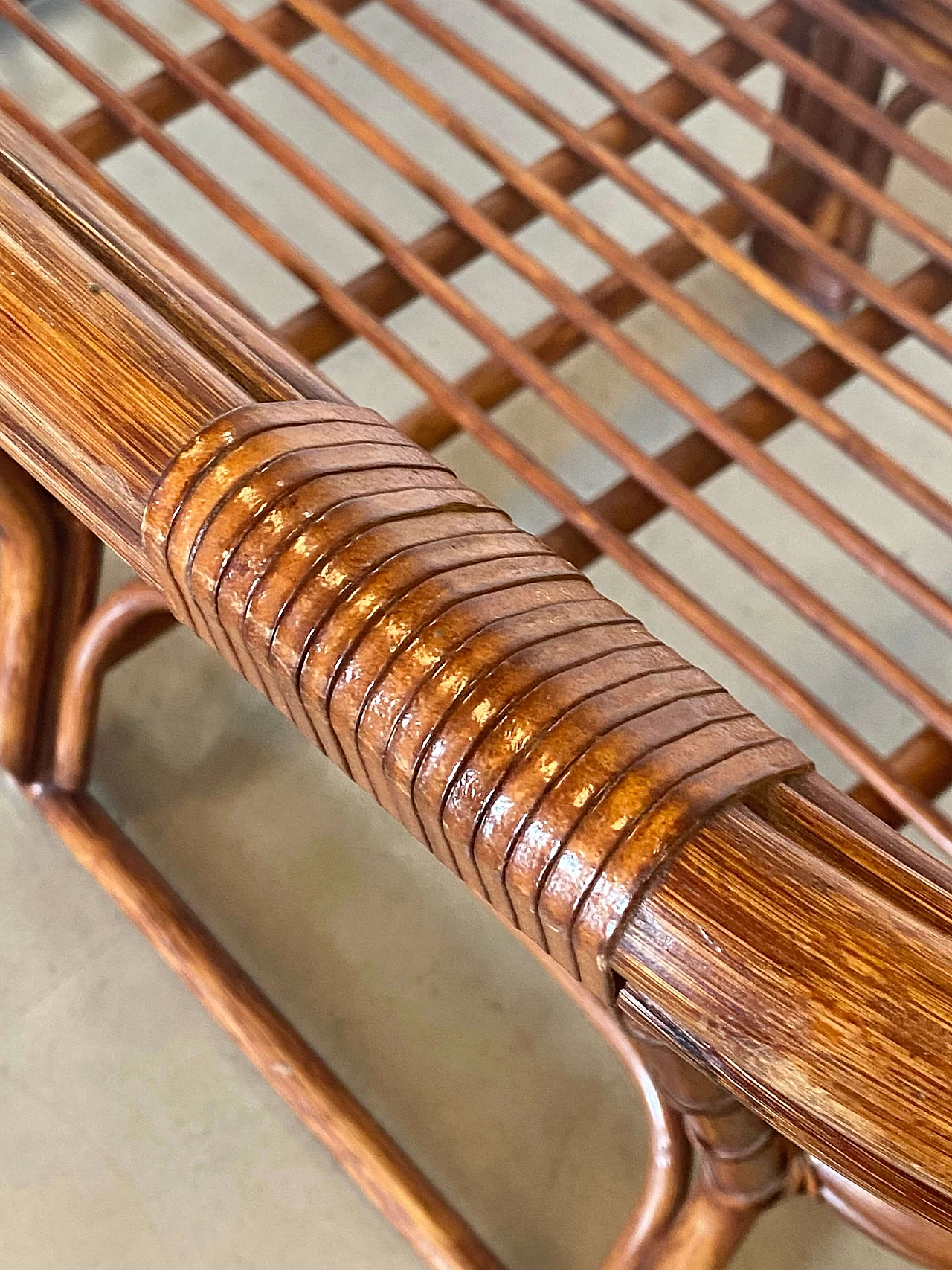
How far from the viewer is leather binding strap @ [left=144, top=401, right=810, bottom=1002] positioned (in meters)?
0.35

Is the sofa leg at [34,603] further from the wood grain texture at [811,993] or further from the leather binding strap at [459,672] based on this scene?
the wood grain texture at [811,993]

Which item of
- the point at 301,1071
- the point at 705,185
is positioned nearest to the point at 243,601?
the point at 301,1071

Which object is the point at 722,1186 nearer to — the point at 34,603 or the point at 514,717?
the point at 514,717

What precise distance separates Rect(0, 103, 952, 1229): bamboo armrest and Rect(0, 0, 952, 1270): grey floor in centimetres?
52

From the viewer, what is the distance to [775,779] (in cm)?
37

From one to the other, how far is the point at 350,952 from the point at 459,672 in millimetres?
597

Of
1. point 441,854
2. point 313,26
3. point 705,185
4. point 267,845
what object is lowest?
point 267,845

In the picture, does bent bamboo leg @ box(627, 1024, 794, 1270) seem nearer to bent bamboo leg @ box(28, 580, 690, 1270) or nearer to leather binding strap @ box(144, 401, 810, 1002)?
bent bamboo leg @ box(28, 580, 690, 1270)

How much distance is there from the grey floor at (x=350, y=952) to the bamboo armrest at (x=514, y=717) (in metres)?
0.52

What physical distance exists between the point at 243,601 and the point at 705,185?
3.29 feet

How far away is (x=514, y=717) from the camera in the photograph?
35cm

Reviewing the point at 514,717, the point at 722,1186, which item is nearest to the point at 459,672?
the point at 514,717

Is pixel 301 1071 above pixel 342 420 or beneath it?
beneath

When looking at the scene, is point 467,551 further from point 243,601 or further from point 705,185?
point 705,185
